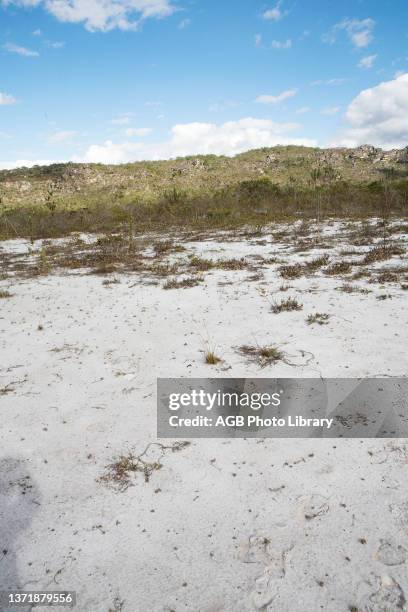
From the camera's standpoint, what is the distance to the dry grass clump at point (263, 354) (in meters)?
5.21

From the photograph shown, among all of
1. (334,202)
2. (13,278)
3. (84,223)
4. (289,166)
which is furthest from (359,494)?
(289,166)

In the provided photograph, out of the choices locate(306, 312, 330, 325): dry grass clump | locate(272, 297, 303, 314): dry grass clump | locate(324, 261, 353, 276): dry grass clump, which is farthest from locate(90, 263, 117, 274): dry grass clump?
locate(306, 312, 330, 325): dry grass clump

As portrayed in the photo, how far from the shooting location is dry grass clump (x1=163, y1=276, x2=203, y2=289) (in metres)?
9.38

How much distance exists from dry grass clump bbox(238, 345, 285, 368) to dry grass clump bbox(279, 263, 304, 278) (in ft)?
15.2

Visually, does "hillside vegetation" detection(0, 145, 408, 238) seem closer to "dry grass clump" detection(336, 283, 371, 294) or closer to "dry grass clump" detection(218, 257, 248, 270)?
"dry grass clump" detection(218, 257, 248, 270)

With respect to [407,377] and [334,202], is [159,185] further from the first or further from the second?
[407,377]

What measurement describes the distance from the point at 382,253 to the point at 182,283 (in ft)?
20.9

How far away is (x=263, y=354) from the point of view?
538 centimetres

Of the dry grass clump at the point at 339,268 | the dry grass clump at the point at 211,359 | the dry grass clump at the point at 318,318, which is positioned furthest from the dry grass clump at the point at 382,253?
the dry grass clump at the point at 211,359

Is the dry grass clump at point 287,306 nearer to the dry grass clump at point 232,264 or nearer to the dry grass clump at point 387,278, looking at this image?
the dry grass clump at point 387,278

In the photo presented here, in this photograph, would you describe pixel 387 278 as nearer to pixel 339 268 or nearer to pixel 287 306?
pixel 339 268

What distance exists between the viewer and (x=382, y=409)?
13.1 feet

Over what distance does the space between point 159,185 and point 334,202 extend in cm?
1764

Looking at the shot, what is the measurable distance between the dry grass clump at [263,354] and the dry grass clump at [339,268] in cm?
503
